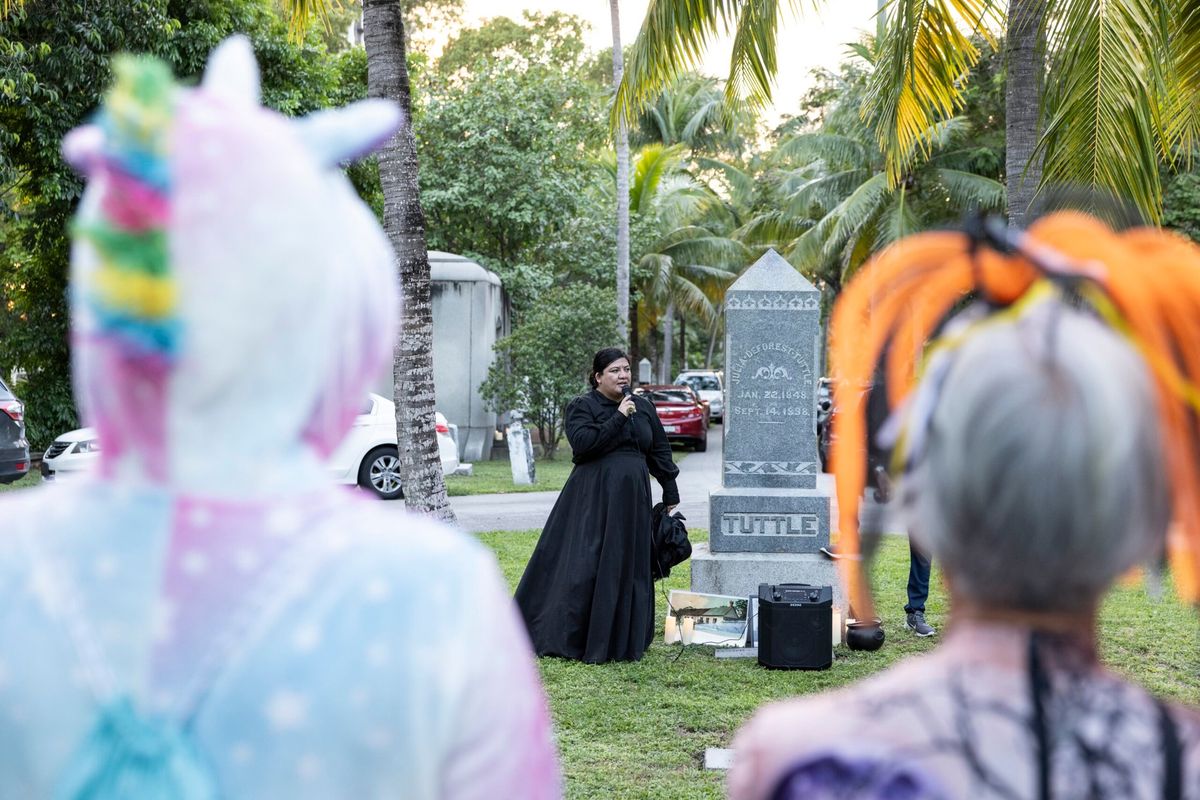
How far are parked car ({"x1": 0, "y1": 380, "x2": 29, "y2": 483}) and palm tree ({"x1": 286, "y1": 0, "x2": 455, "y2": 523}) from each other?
821cm

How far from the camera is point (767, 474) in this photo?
9.50 meters

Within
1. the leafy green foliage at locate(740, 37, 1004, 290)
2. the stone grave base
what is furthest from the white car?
the leafy green foliage at locate(740, 37, 1004, 290)

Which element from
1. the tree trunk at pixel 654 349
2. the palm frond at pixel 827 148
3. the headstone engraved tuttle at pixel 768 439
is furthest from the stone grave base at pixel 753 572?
the tree trunk at pixel 654 349

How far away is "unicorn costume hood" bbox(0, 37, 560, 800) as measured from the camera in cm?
125

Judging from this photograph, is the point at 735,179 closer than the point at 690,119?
No

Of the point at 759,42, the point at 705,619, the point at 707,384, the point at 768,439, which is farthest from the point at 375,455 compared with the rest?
the point at 707,384

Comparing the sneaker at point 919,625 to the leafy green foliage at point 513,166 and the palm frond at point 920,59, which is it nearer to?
the palm frond at point 920,59

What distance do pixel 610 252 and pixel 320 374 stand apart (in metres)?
25.9

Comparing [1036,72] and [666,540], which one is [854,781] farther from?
[1036,72]

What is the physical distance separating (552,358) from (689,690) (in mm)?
14650

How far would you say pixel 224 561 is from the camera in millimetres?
1284

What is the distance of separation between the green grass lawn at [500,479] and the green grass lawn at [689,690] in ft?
26.8

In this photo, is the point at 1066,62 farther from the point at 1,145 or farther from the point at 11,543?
the point at 1,145

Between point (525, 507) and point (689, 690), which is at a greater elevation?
point (525, 507)
